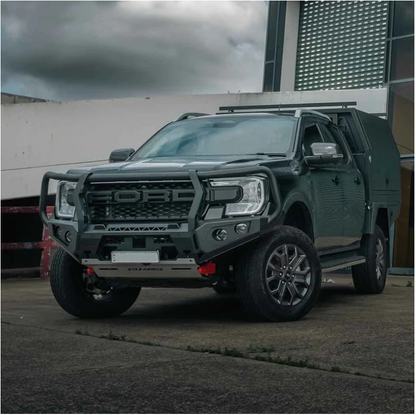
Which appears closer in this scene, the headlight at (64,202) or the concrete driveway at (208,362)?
the concrete driveway at (208,362)

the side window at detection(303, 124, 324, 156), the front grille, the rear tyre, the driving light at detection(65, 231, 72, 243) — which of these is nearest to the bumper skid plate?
the driving light at detection(65, 231, 72, 243)

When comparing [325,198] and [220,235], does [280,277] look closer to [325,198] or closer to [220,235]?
[220,235]

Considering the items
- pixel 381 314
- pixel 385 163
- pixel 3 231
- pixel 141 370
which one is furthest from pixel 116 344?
pixel 3 231

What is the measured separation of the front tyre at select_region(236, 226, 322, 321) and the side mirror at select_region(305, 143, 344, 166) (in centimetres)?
84

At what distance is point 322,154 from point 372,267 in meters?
2.68

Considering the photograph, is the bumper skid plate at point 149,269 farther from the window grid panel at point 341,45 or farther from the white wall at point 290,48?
the white wall at point 290,48

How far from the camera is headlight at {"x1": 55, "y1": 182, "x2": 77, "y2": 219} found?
7.74m

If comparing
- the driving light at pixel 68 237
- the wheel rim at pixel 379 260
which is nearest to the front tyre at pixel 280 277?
the driving light at pixel 68 237

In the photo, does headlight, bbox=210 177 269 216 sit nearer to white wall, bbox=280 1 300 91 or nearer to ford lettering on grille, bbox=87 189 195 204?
ford lettering on grille, bbox=87 189 195 204

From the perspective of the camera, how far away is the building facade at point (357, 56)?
18.0m

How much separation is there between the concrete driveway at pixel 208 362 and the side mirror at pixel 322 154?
1.42 metres

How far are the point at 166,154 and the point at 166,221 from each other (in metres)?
1.53

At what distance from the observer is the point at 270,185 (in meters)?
7.23

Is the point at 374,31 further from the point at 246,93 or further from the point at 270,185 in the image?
the point at 270,185
